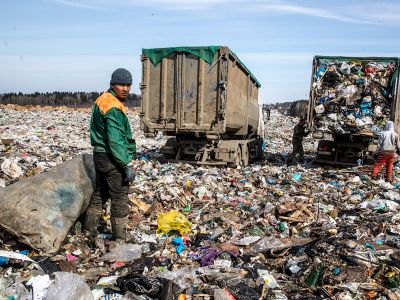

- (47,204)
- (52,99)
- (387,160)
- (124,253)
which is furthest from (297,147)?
(52,99)

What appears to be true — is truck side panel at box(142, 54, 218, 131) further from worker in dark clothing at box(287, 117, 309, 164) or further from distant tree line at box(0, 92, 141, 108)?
distant tree line at box(0, 92, 141, 108)

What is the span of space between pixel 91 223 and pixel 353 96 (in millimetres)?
7792

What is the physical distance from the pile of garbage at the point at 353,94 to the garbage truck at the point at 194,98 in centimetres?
213

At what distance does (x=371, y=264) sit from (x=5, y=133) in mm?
12685

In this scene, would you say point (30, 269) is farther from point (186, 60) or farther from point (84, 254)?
point (186, 60)

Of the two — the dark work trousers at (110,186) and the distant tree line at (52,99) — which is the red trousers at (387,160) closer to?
the dark work trousers at (110,186)

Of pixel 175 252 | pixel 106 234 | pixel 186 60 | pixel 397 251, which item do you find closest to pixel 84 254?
pixel 106 234

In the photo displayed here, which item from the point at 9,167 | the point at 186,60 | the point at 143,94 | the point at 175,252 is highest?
the point at 186,60

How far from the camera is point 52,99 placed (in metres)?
35.2

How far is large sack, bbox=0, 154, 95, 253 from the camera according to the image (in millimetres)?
3959

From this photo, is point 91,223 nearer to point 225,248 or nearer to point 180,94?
point 225,248

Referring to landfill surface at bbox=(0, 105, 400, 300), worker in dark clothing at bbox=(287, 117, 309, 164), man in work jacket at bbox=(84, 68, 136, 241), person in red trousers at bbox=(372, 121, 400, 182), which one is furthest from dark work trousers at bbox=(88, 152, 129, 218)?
worker in dark clothing at bbox=(287, 117, 309, 164)

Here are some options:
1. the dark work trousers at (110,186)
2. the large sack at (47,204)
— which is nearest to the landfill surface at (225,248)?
the large sack at (47,204)

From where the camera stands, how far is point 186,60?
364 inches
